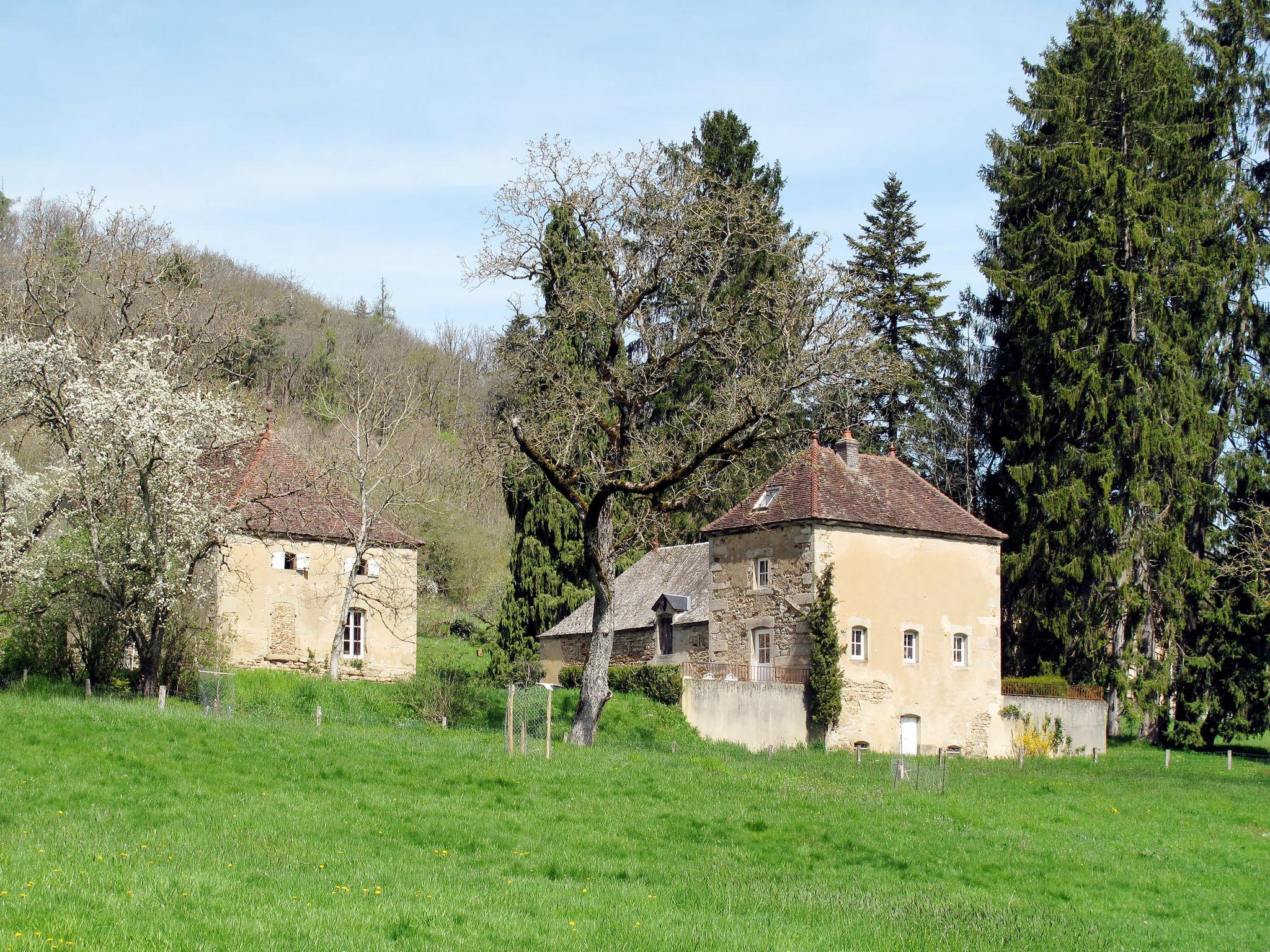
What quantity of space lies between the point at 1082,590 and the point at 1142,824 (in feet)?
63.0

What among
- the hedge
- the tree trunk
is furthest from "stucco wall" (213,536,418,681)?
the tree trunk

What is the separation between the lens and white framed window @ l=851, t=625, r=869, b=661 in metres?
32.2

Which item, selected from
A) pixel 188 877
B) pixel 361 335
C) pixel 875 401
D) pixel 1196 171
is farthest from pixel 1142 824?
pixel 361 335

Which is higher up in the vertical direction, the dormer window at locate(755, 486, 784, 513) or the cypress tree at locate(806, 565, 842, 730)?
the dormer window at locate(755, 486, 784, 513)

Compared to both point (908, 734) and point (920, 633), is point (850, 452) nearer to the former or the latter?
point (920, 633)

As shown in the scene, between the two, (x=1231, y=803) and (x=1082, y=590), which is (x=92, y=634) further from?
(x=1082, y=590)

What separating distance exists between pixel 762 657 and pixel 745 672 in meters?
0.59

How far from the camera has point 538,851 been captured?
557 inches

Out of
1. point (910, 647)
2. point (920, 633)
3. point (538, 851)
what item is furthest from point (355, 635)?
point (538, 851)

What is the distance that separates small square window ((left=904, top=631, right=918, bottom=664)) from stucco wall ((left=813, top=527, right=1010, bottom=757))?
13 centimetres

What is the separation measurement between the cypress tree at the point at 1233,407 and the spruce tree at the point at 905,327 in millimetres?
10315

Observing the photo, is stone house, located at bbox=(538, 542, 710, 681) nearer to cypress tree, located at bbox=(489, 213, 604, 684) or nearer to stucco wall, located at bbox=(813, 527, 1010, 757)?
cypress tree, located at bbox=(489, 213, 604, 684)

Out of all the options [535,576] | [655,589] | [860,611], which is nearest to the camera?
[860,611]

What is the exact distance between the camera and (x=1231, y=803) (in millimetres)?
23625
